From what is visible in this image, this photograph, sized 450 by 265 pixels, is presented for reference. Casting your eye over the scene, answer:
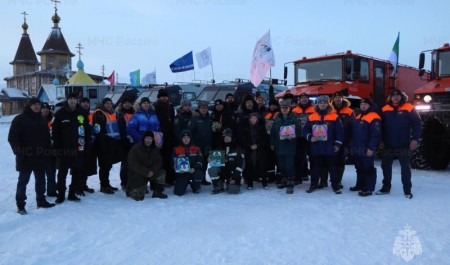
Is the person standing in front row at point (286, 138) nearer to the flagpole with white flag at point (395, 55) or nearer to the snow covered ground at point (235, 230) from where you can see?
the snow covered ground at point (235, 230)

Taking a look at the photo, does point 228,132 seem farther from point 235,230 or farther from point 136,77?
point 136,77

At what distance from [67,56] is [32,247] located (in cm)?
5787

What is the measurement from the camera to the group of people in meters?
5.93

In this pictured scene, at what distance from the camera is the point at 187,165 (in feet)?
21.6

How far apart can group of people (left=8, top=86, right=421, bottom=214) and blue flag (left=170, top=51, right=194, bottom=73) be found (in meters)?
12.6

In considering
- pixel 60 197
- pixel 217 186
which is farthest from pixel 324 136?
pixel 60 197

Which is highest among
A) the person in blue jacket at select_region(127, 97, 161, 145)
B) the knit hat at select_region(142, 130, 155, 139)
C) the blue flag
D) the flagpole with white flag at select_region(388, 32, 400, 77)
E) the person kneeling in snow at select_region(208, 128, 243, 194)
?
the blue flag

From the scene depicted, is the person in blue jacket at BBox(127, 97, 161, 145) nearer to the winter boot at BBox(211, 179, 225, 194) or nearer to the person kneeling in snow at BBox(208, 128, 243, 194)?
the person kneeling in snow at BBox(208, 128, 243, 194)

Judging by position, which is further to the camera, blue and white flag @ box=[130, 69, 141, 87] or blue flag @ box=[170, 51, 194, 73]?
blue and white flag @ box=[130, 69, 141, 87]

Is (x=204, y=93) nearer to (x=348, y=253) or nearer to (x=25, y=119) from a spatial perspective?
(x=25, y=119)

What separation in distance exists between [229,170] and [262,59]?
6.61 metres

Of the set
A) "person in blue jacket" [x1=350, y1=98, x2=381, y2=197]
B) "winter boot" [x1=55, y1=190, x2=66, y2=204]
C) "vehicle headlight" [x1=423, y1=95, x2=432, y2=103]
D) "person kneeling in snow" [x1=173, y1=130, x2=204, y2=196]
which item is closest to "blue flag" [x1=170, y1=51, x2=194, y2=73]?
"vehicle headlight" [x1=423, y1=95, x2=432, y2=103]

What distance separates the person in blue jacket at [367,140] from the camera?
19.8ft

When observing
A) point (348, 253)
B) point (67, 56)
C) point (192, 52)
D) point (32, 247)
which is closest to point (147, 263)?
point (32, 247)
